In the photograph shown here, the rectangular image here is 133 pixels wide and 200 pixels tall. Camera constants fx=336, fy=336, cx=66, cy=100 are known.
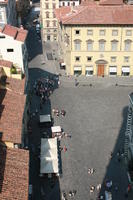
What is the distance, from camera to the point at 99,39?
70.6m

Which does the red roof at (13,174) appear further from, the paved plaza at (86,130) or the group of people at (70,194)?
the group of people at (70,194)

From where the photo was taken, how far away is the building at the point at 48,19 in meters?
91.5

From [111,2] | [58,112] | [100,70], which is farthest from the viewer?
[111,2]

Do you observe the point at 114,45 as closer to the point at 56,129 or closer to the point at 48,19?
the point at 56,129

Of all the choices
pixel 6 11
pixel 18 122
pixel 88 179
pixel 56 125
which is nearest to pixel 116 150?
pixel 88 179

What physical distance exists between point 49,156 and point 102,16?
34793 mm

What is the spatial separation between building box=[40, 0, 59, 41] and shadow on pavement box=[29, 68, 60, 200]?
26238mm

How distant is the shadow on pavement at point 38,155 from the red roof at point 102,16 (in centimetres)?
1371

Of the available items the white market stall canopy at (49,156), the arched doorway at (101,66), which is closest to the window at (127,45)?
the arched doorway at (101,66)

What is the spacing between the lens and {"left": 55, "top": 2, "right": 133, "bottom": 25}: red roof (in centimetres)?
6838

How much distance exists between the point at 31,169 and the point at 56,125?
40.2ft

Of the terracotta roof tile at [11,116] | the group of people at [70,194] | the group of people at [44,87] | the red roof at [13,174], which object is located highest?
the terracotta roof tile at [11,116]

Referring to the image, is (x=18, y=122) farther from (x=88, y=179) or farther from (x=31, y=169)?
(x=88, y=179)

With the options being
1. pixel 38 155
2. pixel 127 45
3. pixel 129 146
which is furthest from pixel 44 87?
pixel 129 146
